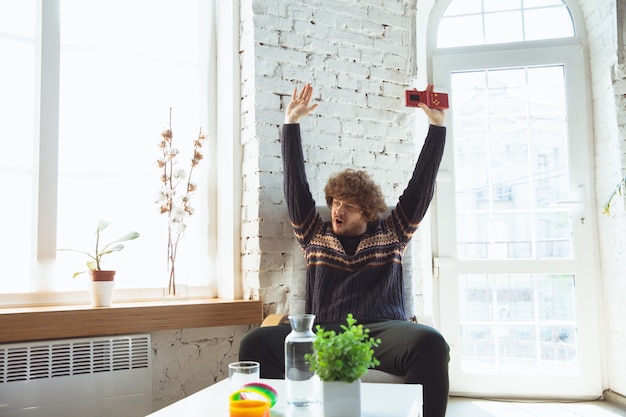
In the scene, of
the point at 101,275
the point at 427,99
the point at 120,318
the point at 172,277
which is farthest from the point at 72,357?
the point at 427,99

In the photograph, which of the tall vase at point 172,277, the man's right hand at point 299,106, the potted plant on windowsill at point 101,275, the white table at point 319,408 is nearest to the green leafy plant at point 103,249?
the potted plant on windowsill at point 101,275

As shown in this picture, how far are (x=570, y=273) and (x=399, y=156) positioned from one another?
1.02 metres

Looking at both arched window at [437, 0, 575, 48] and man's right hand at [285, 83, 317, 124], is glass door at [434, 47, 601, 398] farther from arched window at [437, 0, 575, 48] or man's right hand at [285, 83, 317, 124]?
man's right hand at [285, 83, 317, 124]

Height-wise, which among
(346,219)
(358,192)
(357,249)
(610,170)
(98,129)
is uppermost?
(98,129)

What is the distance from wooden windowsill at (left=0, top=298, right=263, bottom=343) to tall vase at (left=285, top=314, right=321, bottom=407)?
1079mm

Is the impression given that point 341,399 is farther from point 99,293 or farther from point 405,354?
point 99,293

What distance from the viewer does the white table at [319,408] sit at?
1319mm

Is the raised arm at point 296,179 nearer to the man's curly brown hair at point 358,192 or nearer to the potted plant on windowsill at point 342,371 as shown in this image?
the man's curly brown hair at point 358,192

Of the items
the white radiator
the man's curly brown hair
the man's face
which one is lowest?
the white radiator

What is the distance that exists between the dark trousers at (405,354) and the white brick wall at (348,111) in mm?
448

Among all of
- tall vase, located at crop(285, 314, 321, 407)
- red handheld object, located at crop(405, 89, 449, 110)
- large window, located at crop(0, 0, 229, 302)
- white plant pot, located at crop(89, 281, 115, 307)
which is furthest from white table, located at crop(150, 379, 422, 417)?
red handheld object, located at crop(405, 89, 449, 110)

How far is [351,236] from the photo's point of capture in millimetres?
2463

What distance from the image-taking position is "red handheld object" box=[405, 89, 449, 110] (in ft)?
8.61

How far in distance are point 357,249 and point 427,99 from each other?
76 cm
